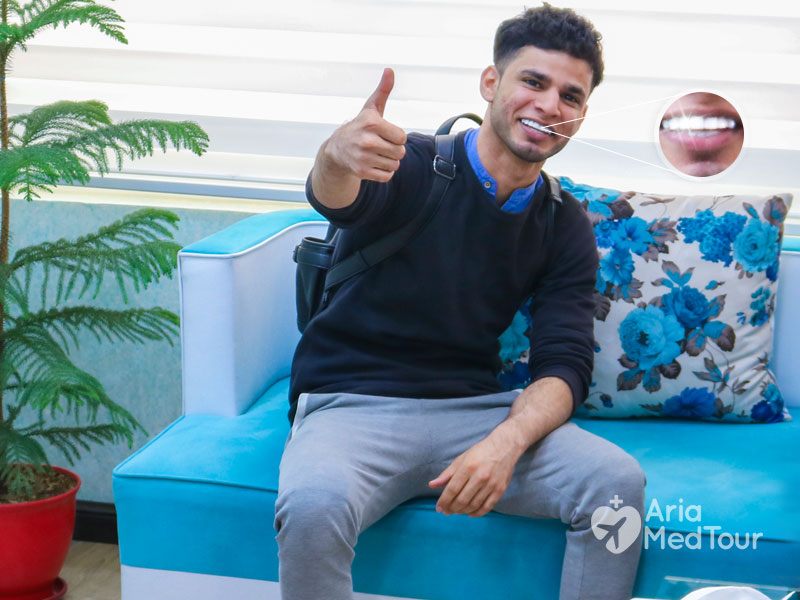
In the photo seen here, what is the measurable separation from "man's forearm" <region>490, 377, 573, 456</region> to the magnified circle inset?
0.40 m

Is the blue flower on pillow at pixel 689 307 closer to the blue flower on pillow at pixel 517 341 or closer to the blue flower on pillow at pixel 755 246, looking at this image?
the blue flower on pillow at pixel 755 246

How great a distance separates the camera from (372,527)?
4.51ft

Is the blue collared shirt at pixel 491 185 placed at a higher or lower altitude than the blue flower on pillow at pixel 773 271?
higher

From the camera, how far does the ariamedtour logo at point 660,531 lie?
1305mm

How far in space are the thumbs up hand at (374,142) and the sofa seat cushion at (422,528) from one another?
20.4 inches

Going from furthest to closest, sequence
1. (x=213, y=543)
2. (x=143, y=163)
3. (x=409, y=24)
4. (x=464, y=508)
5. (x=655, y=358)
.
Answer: (x=143, y=163), (x=409, y=24), (x=655, y=358), (x=213, y=543), (x=464, y=508)

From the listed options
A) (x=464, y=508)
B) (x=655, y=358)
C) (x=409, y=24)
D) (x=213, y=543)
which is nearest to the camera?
(x=464, y=508)

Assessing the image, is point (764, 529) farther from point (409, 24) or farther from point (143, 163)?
point (143, 163)

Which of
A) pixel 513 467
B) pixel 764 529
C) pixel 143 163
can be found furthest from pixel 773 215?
pixel 143 163

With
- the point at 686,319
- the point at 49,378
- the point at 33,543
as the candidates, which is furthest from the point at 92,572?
the point at 686,319

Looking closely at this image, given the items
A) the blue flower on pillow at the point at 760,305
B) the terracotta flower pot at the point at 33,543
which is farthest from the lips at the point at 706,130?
the terracotta flower pot at the point at 33,543

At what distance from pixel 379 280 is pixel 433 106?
783mm

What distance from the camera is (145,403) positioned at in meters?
2.23

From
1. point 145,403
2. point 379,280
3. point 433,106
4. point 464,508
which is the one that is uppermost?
point 433,106
